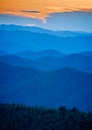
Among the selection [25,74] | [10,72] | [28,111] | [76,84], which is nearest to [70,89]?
[76,84]

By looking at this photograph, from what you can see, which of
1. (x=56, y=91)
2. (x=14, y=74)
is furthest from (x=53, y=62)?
(x=56, y=91)

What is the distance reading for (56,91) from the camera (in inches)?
2832

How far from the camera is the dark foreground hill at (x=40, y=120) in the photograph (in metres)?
12.1

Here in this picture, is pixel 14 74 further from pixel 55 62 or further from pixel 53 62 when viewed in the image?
pixel 55 62

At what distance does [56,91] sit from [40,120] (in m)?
58.8

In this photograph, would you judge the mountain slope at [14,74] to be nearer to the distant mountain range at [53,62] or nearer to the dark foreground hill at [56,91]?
the dark foreground hill at [56,91]

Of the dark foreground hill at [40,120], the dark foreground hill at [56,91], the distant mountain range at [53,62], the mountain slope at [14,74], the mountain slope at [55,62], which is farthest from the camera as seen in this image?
the mountain slope at [55,62]

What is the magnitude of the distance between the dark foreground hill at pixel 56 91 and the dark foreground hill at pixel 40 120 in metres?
43.0

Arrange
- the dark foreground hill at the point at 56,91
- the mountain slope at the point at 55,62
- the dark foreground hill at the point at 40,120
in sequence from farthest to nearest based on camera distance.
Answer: the mountain slope at the point at 55,62, the dark foreground hill at the point at 56,91, the dark foreground hill at the point at 40,120

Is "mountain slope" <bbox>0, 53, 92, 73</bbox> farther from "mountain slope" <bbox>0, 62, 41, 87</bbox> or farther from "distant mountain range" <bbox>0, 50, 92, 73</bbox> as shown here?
"mountain slope" <bbox>0, 62, 41, 87</bbox>

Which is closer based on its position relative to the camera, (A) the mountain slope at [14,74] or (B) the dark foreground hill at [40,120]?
(B) the dark foreground hill at [40,120]

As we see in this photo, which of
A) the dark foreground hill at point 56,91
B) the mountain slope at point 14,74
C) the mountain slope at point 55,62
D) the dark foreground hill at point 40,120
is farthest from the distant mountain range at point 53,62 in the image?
the dark foreground hill at point 40,120

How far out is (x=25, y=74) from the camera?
95812 millimetres

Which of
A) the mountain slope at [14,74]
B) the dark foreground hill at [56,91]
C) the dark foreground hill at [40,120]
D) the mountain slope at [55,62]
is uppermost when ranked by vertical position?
the mountain slope at [55,62]
